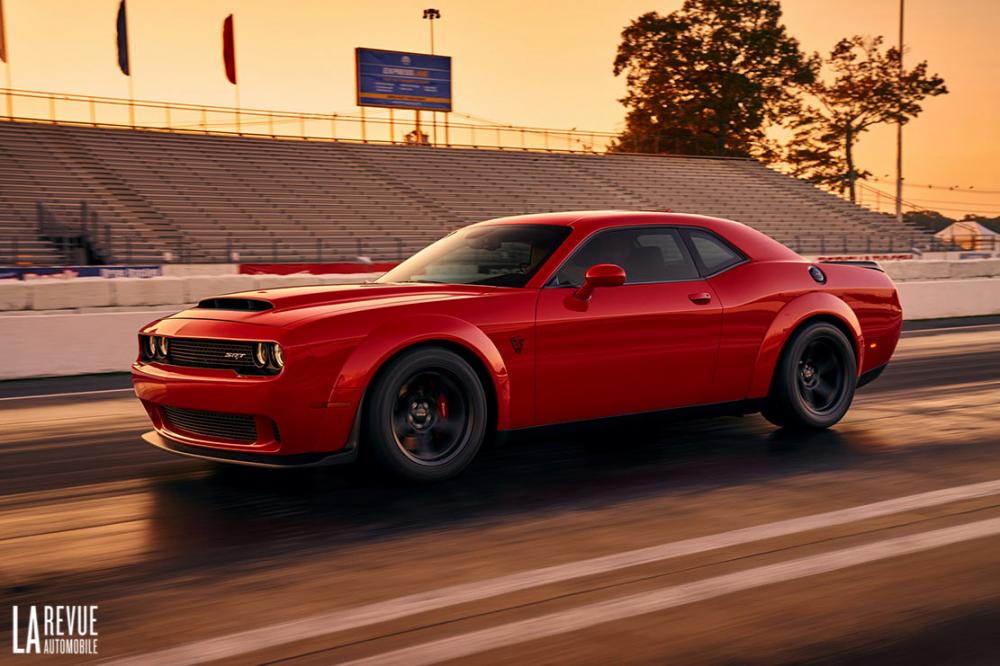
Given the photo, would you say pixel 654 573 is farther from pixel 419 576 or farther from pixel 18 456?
pixel 18 456

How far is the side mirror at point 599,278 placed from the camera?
242 inches

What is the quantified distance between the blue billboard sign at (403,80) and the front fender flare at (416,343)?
4203cm

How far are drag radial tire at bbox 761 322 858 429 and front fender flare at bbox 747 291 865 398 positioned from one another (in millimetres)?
81

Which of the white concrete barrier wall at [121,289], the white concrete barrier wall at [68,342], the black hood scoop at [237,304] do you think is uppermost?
the black hood scoop at [237,304]

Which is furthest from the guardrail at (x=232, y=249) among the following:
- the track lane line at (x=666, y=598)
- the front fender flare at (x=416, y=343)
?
the track lane line at (x=666, y=598)

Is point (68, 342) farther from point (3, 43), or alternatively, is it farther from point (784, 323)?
point (3, 43)

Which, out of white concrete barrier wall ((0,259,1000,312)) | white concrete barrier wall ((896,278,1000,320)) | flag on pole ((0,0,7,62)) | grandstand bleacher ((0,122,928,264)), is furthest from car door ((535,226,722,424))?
flag on pole ((0,0,7,62))

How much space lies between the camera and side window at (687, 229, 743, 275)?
7016 mm

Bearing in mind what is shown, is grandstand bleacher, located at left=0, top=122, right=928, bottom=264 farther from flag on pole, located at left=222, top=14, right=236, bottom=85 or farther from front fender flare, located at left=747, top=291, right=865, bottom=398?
front fender flare, located at left=747, top=291, right=865, bottom=398

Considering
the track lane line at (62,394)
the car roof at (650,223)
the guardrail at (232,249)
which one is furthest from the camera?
the guardrail at (232,249)

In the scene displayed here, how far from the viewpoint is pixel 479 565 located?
4383 millimetres

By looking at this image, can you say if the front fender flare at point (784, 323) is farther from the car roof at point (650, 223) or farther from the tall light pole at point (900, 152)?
the tall light pole at point (900, 152)

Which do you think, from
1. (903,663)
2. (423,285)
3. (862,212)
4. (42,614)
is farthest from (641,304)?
(862,212)

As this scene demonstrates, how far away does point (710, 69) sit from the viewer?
2758 inches
